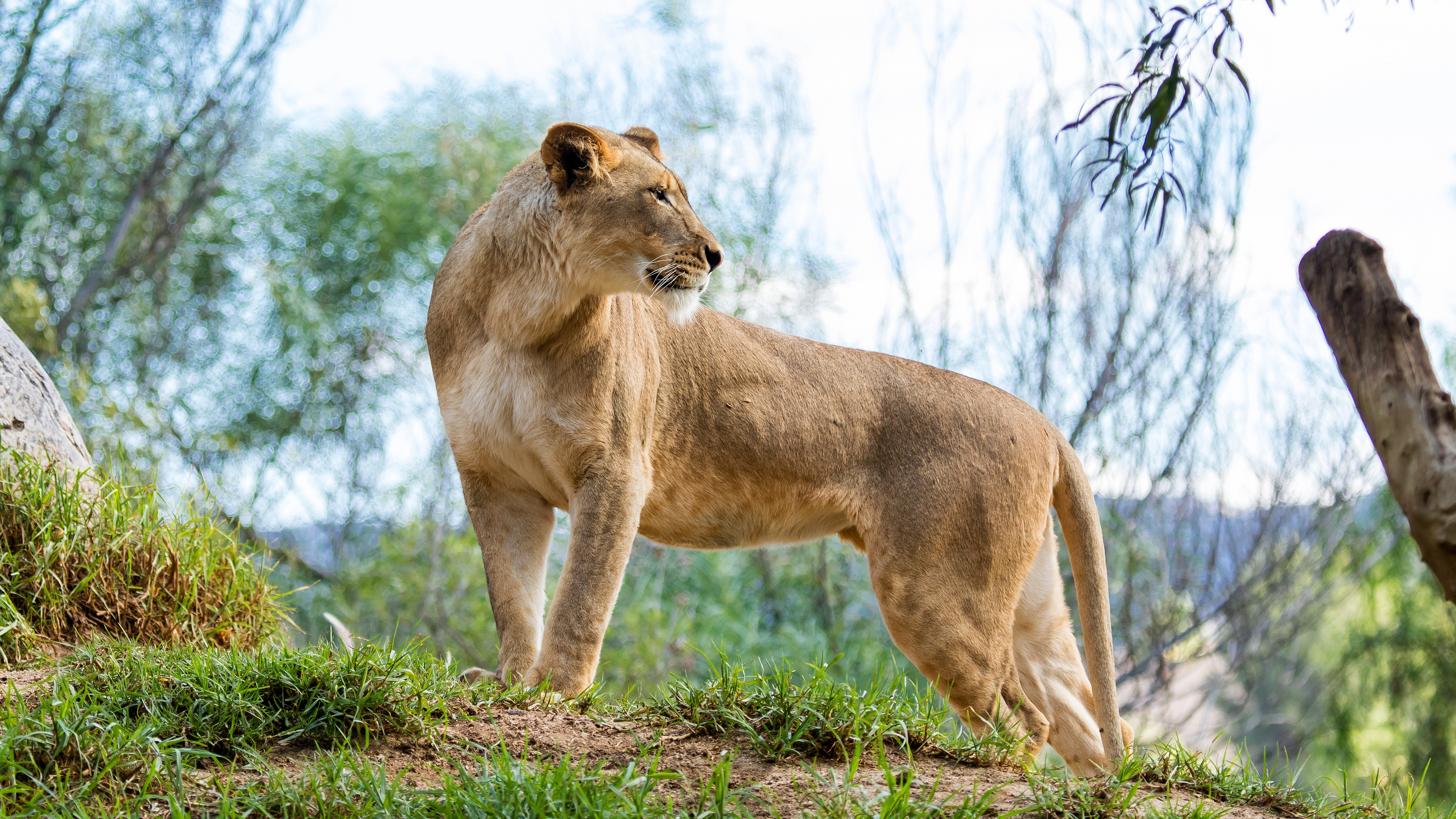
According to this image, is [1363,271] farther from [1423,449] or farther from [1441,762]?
[1441,762]

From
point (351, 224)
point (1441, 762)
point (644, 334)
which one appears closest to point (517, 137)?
point (351, 224)

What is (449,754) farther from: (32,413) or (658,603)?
(658,603)

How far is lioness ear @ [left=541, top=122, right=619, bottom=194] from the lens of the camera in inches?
129

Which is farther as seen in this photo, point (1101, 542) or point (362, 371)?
point (362, 371)

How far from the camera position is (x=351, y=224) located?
12008 mm

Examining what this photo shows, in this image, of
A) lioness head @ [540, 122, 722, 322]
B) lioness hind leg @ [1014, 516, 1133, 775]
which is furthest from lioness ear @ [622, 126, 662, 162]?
lioness hind leg @ [1014, 516, 1133, 775]

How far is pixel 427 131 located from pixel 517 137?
1.09 metres

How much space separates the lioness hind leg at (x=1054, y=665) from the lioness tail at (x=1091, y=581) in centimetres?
12

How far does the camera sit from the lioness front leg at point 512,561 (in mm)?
3307

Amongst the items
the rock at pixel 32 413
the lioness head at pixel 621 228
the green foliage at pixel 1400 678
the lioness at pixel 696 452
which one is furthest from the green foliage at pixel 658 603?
the green foliage at pixel 1400 678

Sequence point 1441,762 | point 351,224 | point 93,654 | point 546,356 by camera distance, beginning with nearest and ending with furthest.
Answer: point 93,654
point 546,356
point 351,224
point 1441,762

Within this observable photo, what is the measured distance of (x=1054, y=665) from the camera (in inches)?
157

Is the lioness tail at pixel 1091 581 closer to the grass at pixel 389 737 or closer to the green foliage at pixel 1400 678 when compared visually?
the grass at pixel 389 737

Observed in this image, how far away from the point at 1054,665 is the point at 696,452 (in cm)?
163
